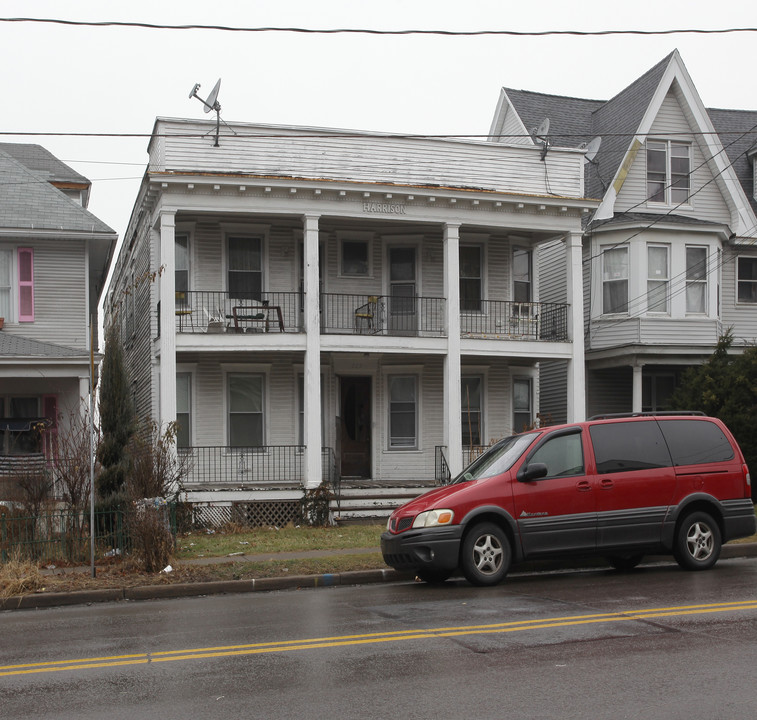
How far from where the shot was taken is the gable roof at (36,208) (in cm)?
2098

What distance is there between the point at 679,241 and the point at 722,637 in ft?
59.7

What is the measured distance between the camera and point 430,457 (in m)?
23.4

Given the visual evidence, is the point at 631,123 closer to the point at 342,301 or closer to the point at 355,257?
the point at 355,257

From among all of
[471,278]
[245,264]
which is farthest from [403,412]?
[245,264]

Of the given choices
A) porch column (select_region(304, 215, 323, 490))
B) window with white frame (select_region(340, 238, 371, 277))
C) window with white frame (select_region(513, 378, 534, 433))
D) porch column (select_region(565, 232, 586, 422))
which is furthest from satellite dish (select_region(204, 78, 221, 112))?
window with white frame (select_region(513, 378, 534, 433))

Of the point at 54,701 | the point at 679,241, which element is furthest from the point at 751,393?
the point at 54,701

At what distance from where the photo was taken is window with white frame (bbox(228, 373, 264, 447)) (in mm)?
22312

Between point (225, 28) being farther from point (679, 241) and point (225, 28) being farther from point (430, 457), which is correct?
point (679, 241)

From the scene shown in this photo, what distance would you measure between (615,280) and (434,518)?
590 inches

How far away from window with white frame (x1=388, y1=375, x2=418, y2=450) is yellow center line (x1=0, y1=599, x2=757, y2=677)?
14.0 m

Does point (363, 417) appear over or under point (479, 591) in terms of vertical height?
over

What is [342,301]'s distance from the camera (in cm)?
2302

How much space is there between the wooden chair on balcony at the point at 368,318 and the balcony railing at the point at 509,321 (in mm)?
2093

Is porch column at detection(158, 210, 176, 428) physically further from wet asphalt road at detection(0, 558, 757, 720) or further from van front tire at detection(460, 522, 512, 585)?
van front tire at detection(460, 522, 512, 585)
